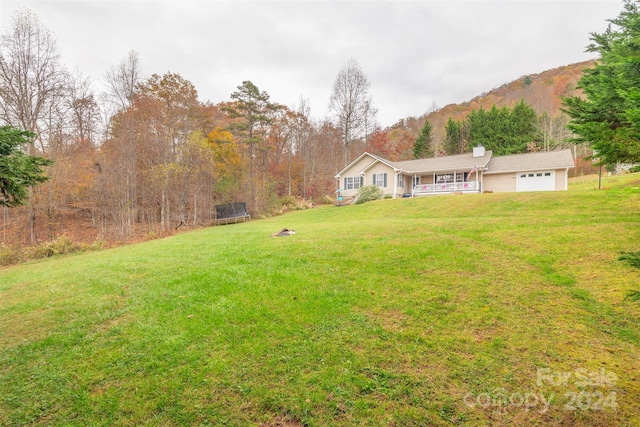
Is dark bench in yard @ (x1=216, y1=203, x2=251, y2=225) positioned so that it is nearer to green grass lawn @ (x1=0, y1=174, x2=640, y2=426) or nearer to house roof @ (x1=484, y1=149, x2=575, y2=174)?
green grass lawn @ (x1=0, y1=174, x2=640, y2=426)

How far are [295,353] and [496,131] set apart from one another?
120ft

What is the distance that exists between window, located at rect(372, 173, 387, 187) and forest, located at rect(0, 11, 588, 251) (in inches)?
201

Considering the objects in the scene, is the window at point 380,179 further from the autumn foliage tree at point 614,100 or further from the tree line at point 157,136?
the autumn foliage tree at point 614,100

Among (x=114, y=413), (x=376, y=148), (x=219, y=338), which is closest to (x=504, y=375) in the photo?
(x=219, y=338)

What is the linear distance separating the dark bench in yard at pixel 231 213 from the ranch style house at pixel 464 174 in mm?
8214

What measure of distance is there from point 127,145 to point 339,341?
20.7 meters

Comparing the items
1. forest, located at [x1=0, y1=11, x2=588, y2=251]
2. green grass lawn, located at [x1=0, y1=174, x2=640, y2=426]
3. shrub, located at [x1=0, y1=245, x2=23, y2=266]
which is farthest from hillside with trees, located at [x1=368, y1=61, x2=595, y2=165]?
shrub, located at [x1=0, y1=245, x2=23, y2=266]

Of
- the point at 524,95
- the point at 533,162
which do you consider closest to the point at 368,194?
the point at 533,162

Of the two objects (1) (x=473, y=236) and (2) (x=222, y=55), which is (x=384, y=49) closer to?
(2) (x=222, y=55)

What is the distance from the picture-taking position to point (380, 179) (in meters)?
23.5

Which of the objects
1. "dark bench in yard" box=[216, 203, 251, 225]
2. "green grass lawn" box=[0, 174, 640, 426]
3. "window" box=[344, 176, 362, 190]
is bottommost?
"green grass lawn" box=[0, 174, 640, 426]

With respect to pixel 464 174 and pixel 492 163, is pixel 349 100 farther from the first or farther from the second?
pixel 492 163

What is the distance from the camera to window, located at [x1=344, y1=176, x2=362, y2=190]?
2473cm

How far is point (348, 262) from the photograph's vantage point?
5.88 m
